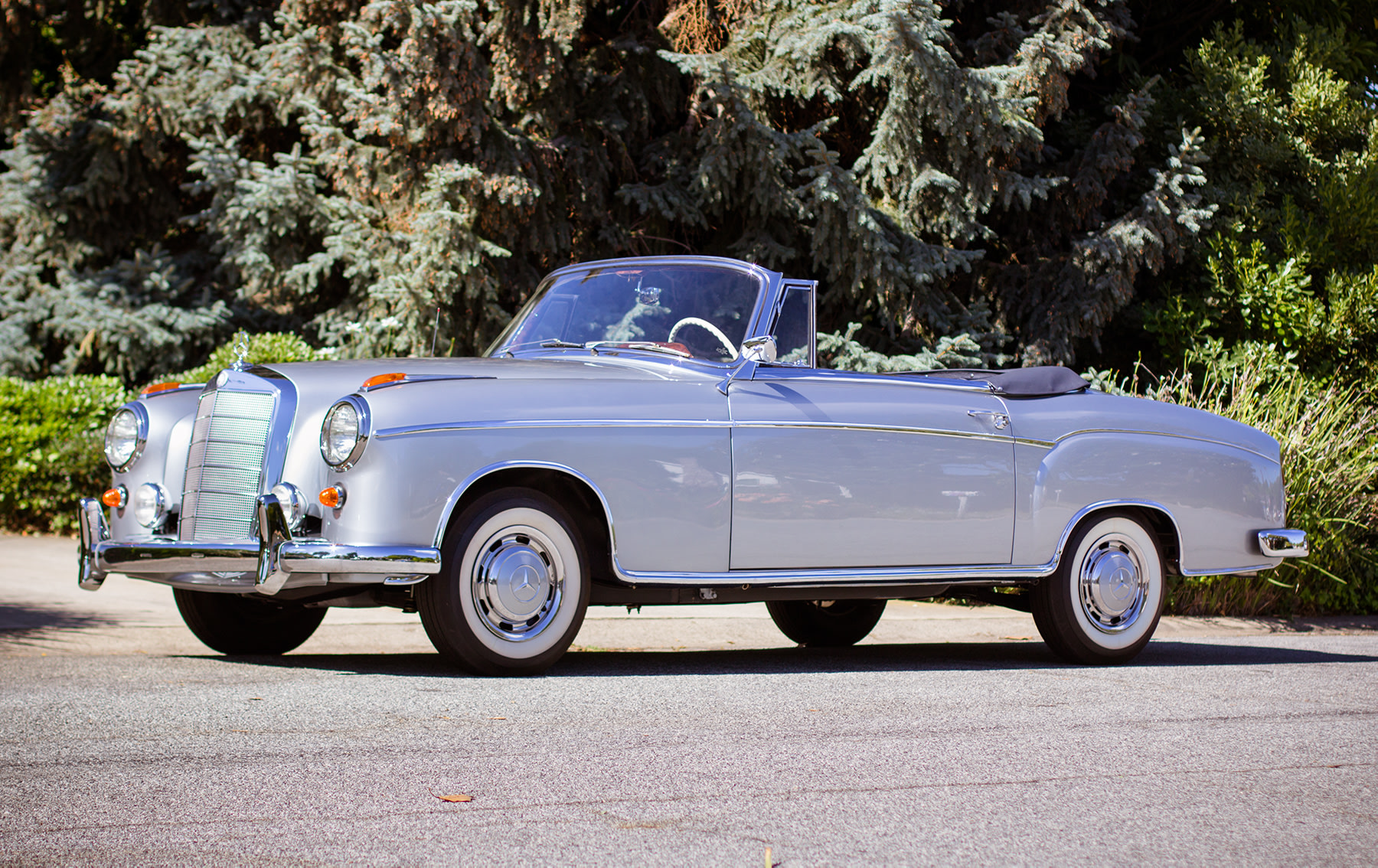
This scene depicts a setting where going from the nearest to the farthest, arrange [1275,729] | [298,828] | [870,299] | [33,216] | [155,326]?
[298,828] → [1275,729] → [870,299] → [155,326] → [33,216]

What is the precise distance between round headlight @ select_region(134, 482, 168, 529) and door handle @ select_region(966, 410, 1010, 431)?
3741mm

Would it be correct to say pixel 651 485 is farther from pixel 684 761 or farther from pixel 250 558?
pixel 684 761

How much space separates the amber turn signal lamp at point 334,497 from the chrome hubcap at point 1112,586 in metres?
3.61

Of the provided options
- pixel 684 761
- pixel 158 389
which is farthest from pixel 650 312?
pixel 684 761

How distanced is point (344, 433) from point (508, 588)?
886 mm

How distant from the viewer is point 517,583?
557 cm

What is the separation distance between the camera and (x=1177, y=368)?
14250mm

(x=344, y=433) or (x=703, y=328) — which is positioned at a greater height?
(x=703, y=328)

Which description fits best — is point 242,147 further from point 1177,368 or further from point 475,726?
point 475,726

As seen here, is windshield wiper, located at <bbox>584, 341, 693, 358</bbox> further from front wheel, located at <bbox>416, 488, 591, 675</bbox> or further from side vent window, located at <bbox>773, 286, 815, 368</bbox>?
front wheel, located at <bbox>416, 488, 591, 675</bbox>

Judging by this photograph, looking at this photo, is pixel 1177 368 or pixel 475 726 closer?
pixel 475 726

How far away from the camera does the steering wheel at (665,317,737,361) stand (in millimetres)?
6527

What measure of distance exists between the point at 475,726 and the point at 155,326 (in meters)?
12.5

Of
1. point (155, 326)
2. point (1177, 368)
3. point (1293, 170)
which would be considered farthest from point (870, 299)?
point (155, 326)
